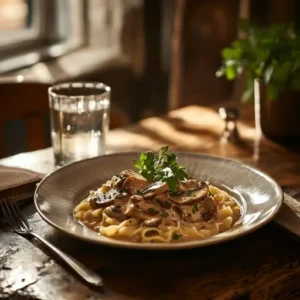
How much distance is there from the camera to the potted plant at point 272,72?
1.58 m

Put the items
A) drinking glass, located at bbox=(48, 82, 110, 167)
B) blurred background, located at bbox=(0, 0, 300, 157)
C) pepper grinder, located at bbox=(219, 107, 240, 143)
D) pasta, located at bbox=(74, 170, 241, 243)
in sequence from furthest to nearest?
blurred background, located at bbox=(0, 0, 300, 157), pepper grinder, located at bbox=(219, 107, 240, 143), drinking glass, located at bbox=(48, 82, 110, 167), pasta, located at bbox=(74, 170, 241, 243)

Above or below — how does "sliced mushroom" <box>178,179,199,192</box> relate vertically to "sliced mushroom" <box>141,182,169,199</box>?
below

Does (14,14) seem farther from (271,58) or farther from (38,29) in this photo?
(271,58)

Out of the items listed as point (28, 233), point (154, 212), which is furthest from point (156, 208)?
point (28, 233)

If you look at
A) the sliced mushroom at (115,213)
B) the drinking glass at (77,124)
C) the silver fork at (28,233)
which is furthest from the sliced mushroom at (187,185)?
the drinking glass at (77,124)

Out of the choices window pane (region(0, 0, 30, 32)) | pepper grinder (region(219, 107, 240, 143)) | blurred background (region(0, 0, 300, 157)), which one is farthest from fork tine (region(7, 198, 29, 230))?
window pane (region(0, 0, 30, 32))

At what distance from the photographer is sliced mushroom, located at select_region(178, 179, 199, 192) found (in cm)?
116

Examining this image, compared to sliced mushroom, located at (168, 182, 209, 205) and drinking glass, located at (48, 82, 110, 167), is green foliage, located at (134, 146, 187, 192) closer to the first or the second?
sliced mushroom, located at (168, 182, 209, 205)

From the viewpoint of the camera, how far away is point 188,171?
1.38 m

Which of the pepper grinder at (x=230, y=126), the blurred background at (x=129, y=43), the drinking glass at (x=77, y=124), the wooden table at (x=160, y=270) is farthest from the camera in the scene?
the blurred background at (x=129, y=43)

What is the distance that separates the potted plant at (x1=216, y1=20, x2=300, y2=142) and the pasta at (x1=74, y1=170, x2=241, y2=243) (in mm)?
503

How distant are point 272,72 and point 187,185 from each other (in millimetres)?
527

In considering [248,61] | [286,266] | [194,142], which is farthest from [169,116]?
[286,266]

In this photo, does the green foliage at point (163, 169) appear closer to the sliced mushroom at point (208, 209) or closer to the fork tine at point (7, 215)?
the sliced mushroom at point (208, 209)
